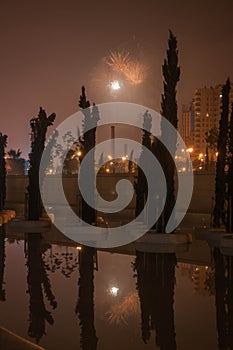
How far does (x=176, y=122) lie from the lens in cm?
1992

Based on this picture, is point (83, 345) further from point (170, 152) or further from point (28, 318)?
point (170, 152)

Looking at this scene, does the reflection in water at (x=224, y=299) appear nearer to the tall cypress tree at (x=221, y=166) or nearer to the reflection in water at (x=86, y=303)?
the reflection in water at (x=86, y=303)

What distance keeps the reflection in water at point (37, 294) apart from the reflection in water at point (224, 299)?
275 centimetres

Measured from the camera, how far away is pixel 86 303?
888 cm

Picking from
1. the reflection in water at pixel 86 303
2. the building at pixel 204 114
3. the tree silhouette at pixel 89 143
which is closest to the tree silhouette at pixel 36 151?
the tree silhouette at pixel 89 143

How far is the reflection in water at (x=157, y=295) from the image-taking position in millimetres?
7105

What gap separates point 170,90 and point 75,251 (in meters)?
8.41

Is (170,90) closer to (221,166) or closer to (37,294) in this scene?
(221,166)

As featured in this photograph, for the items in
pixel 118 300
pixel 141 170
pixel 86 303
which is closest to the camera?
pixel 86 303

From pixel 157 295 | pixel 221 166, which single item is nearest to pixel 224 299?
pixel 157 295

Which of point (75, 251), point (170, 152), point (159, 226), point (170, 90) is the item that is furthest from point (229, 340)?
point (170, 90)

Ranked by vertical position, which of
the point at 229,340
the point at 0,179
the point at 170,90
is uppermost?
the point at 170,90

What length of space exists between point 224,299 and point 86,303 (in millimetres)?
2766

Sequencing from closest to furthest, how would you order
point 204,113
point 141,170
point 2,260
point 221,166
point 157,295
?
point 157,295 < point 2,260 < point 221,166 < point 141,170 < point 204,113
